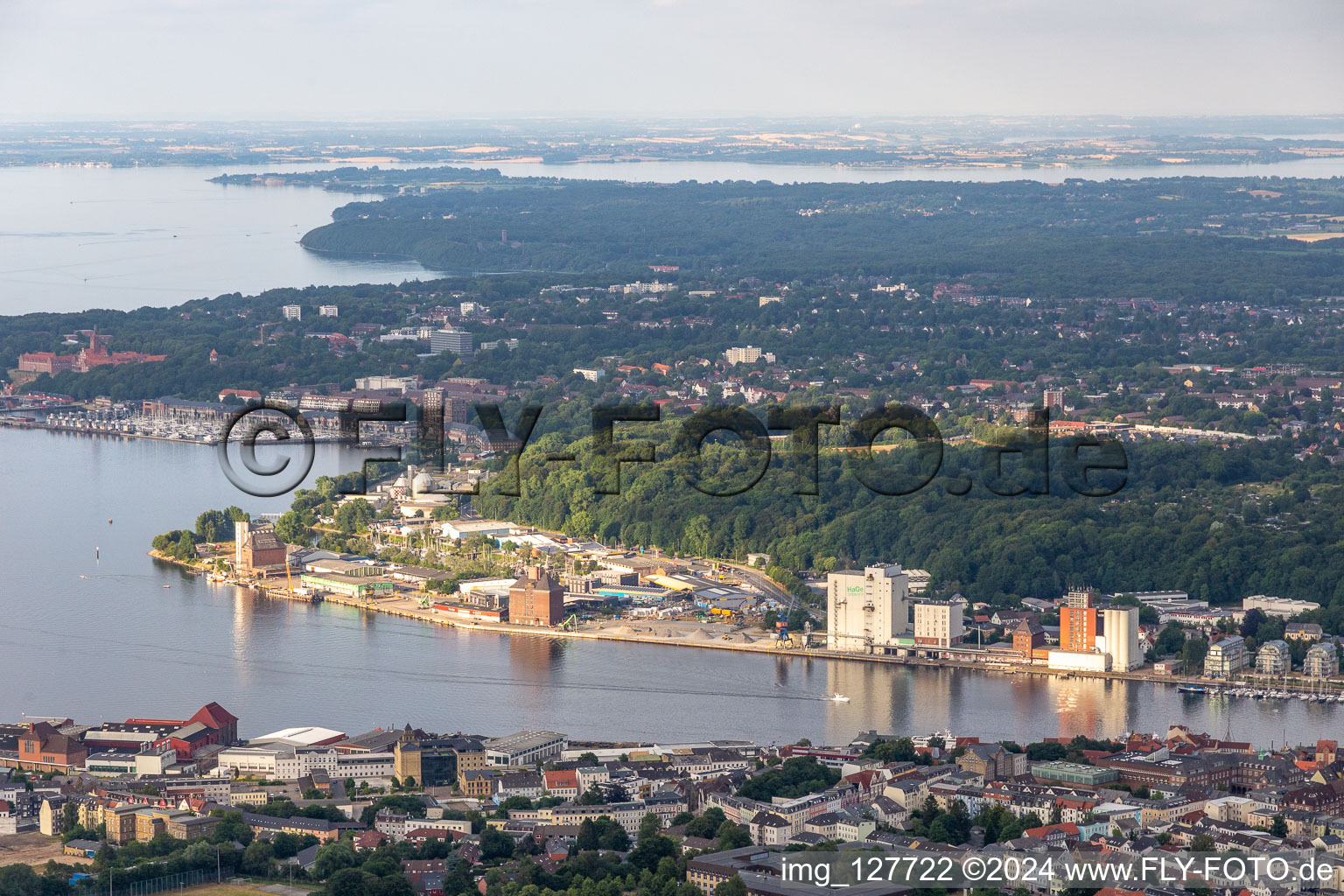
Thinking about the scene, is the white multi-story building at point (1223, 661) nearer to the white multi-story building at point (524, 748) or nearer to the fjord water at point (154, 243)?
the white multi-story building at point (524, 748)

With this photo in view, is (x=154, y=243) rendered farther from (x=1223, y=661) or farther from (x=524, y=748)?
(x=524, y=748)

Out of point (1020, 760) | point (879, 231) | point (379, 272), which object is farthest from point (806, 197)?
point (1020, 760)

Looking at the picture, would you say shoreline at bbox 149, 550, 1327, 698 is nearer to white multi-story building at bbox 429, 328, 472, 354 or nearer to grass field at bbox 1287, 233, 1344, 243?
white multi-story building at bbox 429, 328, 472, 354

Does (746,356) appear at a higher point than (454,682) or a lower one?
higher

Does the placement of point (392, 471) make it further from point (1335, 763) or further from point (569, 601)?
point (1335, 763)

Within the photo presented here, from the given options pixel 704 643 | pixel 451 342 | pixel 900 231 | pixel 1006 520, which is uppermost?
pixel 900 231

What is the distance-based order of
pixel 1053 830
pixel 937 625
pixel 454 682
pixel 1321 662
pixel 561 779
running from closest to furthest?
pixel 1053 830, pixel 561 779, pixel 454 682, pixel 1321 662, pixel 937 625

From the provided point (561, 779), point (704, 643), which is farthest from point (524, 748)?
point (704, 643)

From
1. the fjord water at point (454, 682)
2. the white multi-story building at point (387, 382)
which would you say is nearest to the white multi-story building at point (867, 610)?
the fjord water at point (454, 682)
